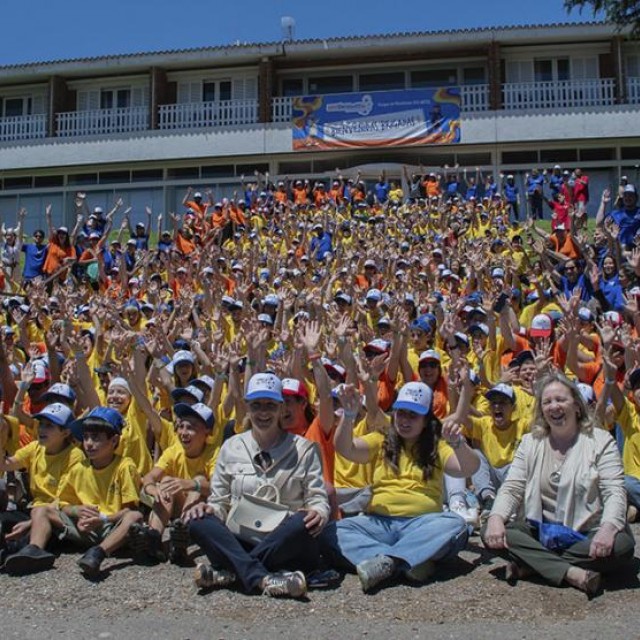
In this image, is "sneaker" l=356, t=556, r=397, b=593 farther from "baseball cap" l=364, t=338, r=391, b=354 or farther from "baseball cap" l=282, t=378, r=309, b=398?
"baseball cap" l=364, t=338, r=391, b=354

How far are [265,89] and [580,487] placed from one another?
24607 millimetres

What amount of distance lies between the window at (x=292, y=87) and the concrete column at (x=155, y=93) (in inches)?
170

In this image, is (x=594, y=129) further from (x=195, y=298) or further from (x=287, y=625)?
(x=287, y=625)

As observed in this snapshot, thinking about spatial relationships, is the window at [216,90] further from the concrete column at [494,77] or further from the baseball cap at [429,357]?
the baseball cap at [429,357]

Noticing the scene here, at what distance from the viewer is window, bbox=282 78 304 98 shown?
28.1 metres

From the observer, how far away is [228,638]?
4.18 m

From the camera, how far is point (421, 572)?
4.85 m

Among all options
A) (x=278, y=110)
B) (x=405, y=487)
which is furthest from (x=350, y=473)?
(x=278, y=110)

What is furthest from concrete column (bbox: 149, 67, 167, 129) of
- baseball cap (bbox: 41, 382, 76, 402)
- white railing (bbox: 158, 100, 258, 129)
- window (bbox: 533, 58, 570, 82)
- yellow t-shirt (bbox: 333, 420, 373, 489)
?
yellow t-shirt (bbox: 333, 420, 373, 489)

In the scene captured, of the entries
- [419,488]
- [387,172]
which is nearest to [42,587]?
[419,488]

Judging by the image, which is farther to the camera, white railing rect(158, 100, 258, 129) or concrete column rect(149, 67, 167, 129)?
concrete column rect(149, 67, 167, 129)

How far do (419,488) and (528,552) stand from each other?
79cm

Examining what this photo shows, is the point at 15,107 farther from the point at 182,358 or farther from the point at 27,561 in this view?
the point at 27,561

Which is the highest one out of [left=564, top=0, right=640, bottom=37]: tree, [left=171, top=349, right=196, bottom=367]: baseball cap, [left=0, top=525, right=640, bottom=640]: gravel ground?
[left=564, top=0, right=640, bottom=37]: tree
